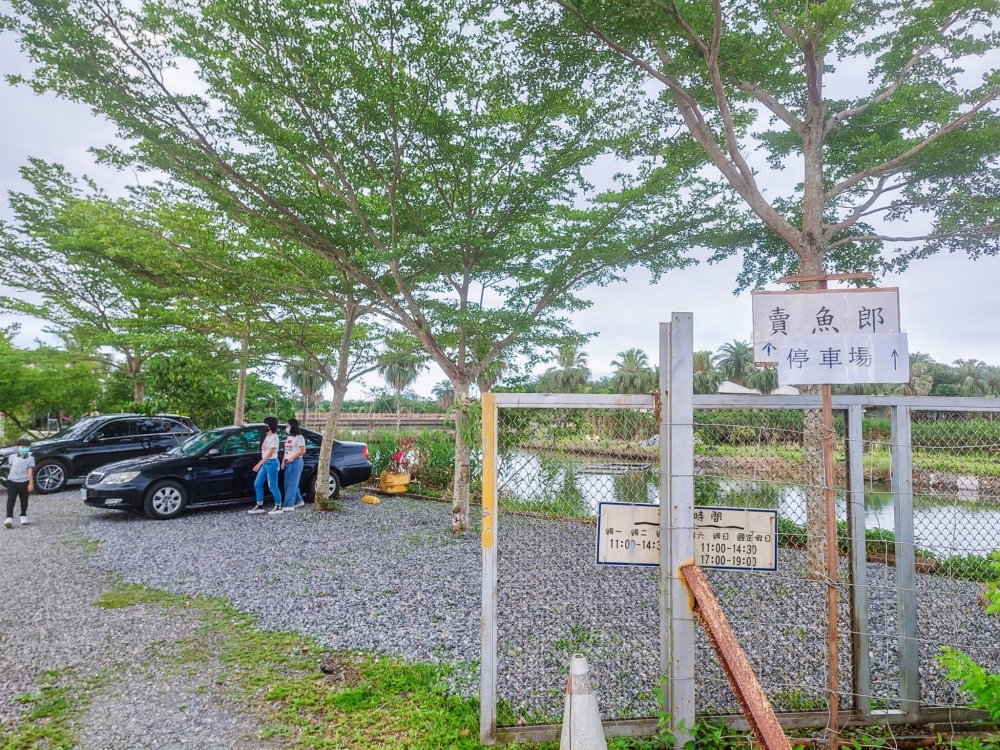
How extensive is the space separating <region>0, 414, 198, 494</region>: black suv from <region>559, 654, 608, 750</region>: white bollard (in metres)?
12.3

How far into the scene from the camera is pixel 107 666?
3.70 m

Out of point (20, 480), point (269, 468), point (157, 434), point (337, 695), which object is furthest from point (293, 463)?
point (337, 695)

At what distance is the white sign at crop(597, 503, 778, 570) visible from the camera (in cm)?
261

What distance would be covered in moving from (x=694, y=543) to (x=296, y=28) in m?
7.24

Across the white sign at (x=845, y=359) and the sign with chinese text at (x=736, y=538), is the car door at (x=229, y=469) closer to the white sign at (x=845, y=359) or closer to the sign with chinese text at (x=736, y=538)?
the sign with chinese text at (x=736, y=538)

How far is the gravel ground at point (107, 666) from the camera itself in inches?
115

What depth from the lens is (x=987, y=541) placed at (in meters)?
3.30

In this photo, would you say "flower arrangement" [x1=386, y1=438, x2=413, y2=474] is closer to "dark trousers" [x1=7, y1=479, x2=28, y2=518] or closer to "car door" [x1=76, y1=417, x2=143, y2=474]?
"car door" [x1=76, y1=417, x2=143, y2=474]

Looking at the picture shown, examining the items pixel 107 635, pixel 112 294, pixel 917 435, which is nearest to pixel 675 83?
pixel 917 435

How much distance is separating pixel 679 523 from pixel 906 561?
50.3 inches

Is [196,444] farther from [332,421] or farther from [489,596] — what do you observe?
[489,596]

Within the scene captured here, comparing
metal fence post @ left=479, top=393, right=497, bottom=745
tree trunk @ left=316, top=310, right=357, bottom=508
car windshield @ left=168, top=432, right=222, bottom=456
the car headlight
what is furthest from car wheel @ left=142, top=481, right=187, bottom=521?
metal fence post @ left=479, top=393, right=497, bottom=745

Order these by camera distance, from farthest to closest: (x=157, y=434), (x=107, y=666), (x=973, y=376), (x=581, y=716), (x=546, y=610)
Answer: (x=973, y=376) → (x=157, y=434) → (x=546, y=610) → (x=107, y=666) → (x=581, y=716)

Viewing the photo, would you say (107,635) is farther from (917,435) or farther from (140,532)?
(917,435)
